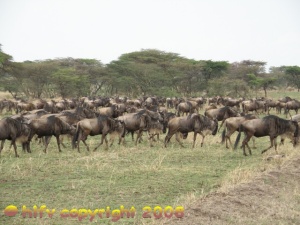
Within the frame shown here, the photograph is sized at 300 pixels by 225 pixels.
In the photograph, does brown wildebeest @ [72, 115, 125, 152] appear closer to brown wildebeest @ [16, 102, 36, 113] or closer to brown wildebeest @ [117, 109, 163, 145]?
brown wildebeest @ [117, 109, 163, 145]

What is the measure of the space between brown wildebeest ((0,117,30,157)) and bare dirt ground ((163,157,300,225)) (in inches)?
256

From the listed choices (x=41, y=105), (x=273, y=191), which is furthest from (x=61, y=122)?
(x=41, y=105)

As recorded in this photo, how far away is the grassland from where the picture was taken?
6.51 m

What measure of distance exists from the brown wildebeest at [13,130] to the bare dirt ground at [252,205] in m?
6.51

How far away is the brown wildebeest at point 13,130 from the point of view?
34.3 feet

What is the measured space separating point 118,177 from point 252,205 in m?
3.20

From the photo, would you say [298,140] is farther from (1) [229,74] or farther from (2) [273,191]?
(1) [229,74]

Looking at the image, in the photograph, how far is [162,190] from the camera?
737 centimetres

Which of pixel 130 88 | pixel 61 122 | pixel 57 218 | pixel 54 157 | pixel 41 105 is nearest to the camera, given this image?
pixel 57 218

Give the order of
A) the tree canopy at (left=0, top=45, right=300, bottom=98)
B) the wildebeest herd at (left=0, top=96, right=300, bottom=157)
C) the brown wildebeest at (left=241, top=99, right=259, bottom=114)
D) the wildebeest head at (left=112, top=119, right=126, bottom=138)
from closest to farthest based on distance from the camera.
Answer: the wildebeest herd at (left=0, top=96, right=300, bottom=157), the wildebeest head at (left=112, top=119, right=126, bottom=138), the brown wildebeest at (left=241, top=99, right=259, bottom=114), the tree canopy at (left=0, top=45, right=300, bottom=98)

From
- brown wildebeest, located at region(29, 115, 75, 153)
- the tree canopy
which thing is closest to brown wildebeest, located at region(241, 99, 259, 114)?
the tree canopy

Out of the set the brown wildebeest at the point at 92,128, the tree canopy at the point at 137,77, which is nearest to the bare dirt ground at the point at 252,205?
the brown wildebeest at the point at 92,128

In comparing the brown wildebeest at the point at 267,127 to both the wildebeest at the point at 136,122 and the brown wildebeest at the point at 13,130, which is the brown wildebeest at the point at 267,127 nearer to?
the wildebeest at the point at 136,122

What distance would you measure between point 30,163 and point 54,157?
135cm
